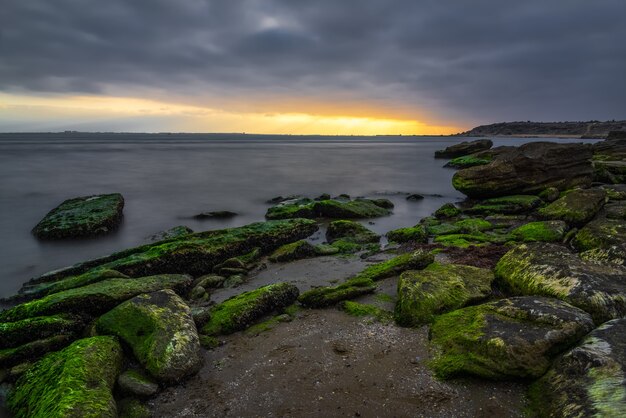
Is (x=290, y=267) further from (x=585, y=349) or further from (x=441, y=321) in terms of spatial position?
(x=585, y=349)

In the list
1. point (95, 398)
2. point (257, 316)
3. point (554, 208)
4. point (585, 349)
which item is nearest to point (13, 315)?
point (95, 398)

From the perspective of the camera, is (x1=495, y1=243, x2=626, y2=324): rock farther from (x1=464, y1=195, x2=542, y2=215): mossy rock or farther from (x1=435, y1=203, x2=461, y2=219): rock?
(x1=464, y1=195, x2=542, y2=215): mossy rock

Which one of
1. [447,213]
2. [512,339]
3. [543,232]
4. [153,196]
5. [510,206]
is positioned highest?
[512,339]

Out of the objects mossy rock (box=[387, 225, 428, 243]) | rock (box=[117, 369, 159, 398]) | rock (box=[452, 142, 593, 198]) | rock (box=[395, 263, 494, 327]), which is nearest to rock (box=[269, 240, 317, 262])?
mossy rock (box=[387, 225, 428, 243])

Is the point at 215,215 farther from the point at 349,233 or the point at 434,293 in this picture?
the point at 434,293

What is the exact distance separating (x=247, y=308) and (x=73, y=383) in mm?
3226

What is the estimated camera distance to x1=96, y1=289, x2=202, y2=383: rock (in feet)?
19.4

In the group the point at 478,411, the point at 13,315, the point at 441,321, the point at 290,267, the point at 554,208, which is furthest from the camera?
the point at 554,208

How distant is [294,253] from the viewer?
1239 cm

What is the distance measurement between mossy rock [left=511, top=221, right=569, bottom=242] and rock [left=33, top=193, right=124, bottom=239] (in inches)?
662

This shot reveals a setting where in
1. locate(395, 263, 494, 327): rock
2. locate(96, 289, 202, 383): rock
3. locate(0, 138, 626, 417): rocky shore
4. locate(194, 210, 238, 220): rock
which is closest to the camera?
locate(0, 138, 626, 417): rocky shore

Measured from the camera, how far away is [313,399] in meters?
5.38

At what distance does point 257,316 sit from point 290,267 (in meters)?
3.82

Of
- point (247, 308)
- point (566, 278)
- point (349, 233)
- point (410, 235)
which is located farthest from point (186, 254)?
point (566, 278)
